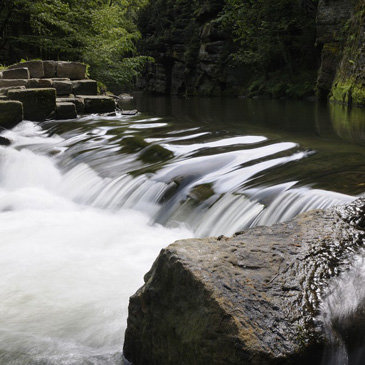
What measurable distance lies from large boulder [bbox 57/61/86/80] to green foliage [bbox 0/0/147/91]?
278 cm

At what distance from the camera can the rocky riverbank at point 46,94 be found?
34.5 feet

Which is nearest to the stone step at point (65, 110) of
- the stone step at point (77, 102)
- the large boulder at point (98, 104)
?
the stone step at point (77, 102)

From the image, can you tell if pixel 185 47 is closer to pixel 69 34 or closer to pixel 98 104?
pixel 69 34

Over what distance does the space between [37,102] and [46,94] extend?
1.00 ft

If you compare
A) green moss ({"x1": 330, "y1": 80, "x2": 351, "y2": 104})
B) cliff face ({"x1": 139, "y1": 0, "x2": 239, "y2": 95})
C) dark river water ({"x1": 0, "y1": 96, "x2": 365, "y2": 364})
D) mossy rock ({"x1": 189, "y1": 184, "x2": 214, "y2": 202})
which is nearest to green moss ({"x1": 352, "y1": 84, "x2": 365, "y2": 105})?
green moss ({"x1": 330, "y1": 80, "x2": 351, "y2": 104})

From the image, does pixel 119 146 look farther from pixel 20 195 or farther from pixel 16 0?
pixel 16 0

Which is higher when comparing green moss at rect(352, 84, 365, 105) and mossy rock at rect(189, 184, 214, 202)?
green moss at rect(352, 84, 365, 105)

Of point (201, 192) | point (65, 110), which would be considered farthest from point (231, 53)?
point (201, 192)

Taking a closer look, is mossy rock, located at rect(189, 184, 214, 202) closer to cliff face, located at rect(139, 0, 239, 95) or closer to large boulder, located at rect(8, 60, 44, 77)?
large boulder, located at rect(8, 60, 44, 77)

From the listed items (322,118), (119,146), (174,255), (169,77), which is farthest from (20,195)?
(169,77)

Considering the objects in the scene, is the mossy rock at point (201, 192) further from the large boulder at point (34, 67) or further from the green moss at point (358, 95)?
the green moss at point (358, 95)

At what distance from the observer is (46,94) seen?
436 inches

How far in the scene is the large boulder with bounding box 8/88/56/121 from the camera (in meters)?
10.9

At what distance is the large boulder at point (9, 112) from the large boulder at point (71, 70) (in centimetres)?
Result: 442
